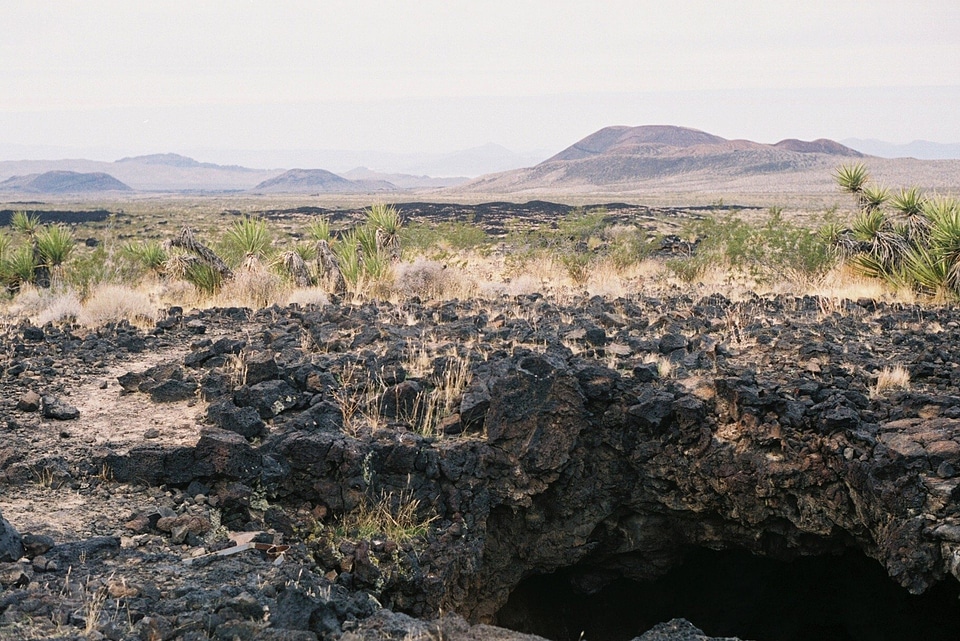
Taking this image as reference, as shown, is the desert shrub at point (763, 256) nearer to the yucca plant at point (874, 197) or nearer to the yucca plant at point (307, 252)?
the yucca plant at point (874, 197)

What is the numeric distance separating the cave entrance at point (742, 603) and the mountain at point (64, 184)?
174091mm

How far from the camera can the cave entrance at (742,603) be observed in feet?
22.6

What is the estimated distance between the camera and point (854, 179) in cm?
1394

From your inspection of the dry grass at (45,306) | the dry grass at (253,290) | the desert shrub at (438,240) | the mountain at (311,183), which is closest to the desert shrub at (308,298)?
the dry grass at (253,290)

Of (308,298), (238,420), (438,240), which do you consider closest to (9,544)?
(238,420)

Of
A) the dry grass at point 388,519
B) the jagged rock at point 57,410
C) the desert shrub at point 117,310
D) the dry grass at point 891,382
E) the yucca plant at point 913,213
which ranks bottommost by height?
the dry grass at point 388,519

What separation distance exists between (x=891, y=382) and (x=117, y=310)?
8.76 metres

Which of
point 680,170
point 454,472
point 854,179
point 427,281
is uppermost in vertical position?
point 680,170

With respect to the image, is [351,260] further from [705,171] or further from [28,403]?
[705,171]

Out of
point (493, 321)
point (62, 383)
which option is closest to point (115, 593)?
point (62, 383)

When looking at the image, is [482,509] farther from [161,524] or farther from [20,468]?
[20,468]

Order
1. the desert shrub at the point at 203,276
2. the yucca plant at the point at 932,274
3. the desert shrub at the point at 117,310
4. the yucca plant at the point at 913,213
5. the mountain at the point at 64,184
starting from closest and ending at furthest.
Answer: the desert shrub at the point at 117,310 → the yucca plant at the point at 932,274 → the yucca plant at the point at 913,213 → the desert shrub at the point at 203,276 → the mountain at the point at 64,184

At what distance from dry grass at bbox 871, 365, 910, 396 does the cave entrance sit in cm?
150

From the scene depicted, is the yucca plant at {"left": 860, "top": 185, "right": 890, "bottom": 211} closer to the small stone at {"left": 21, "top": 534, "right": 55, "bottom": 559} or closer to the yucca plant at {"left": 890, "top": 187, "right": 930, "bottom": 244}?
the yucca plant at {"left": 890, "top": 187, "right": 930, "bottom": 244}
